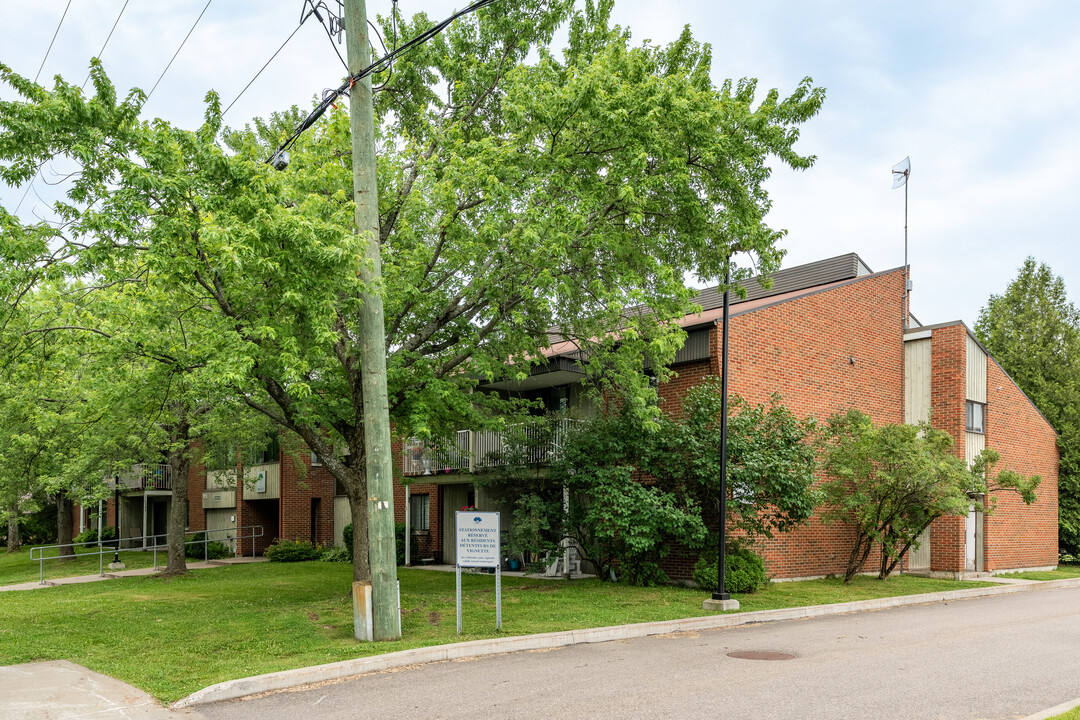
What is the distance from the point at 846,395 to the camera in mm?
21703

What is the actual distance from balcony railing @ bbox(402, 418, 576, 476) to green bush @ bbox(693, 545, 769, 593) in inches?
151

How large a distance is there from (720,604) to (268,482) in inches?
849

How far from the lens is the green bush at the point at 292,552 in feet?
91.1

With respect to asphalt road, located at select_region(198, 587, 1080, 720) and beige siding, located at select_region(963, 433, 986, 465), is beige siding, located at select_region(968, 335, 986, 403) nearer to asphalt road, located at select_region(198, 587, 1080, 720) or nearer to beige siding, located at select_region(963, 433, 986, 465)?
beige siding, located at select_region(963, 433, 986, 465)

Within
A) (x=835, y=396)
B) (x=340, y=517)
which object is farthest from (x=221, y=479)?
(x=835, y=396)

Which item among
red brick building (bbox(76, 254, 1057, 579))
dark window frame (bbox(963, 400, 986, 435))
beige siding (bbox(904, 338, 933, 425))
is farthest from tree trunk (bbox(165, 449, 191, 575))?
dark window frame (bbox(963, 400, 986, 435))

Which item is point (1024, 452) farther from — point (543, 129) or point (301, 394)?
point (301, 394)

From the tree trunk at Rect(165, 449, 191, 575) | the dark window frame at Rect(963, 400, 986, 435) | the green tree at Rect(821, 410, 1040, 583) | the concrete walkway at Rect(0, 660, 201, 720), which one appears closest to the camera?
the concrete walkway at Rect(0, 660, 201, 720)

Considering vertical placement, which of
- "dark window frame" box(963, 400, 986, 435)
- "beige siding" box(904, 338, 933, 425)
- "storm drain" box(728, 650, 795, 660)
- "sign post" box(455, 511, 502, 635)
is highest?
"beige siding" box(904, 338, 933, 425)

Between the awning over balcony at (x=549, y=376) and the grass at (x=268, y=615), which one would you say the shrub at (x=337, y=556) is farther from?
the awning over balcony at (x=549, y=376)

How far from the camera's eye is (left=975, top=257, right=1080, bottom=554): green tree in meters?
28.6

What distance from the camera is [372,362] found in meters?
11.3

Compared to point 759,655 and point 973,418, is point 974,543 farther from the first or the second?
point 759,655

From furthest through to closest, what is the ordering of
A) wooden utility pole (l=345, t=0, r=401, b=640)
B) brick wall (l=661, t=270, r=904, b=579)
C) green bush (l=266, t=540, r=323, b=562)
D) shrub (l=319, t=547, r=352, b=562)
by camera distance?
green bush (l=266, t=540, r=323, b=562)
shrub (l=319, t=547, r=352, b=562)
brick wall (l=661, t=270, r=904, b=579)
wooden utility pole (l=345, t=0, r=401, b=640)
